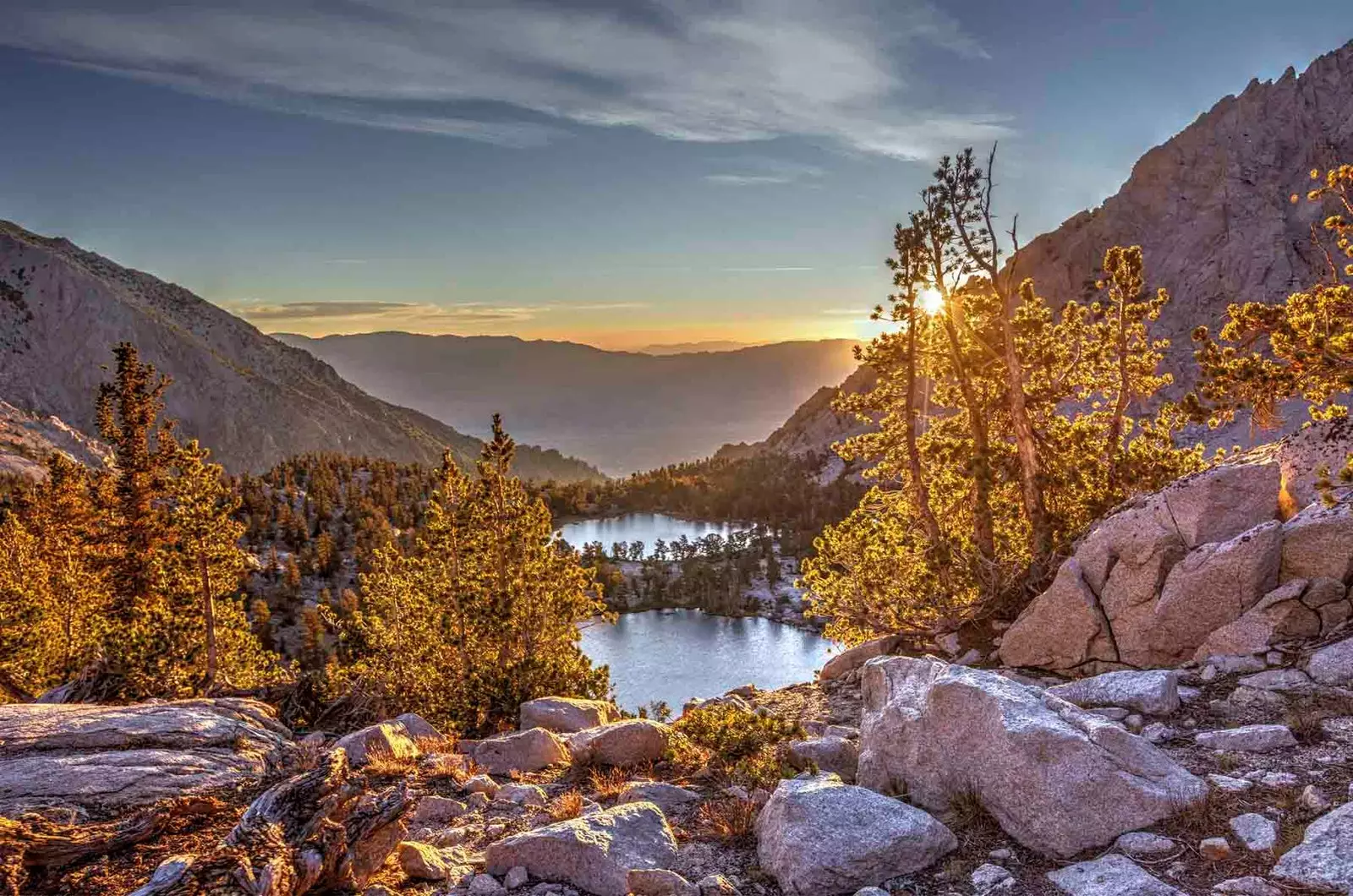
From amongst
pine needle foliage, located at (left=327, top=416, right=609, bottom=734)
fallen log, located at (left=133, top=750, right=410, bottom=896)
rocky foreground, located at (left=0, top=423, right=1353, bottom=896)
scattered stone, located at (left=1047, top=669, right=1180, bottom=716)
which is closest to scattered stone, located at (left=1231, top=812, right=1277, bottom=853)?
rocky foreground, located at (left=0, top=423, right=1353, bottom=896)

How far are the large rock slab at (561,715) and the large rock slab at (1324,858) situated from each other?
45.7 ft

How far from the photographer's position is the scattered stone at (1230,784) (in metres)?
8.03

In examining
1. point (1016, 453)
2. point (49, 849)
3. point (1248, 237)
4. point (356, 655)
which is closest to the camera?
point (49, 849)

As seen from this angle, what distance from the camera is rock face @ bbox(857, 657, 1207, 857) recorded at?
25.2ft

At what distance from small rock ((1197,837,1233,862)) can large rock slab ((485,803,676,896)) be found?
5.41 m

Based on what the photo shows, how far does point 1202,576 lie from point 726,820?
33.9ft

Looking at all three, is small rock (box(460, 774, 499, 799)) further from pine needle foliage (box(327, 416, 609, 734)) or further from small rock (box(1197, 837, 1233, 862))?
small rock (box(1197, 837, 1233, 862))

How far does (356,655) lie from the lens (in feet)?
123

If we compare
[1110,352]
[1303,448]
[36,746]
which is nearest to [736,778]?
[36,746]

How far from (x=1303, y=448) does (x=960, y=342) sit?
9.76 meters

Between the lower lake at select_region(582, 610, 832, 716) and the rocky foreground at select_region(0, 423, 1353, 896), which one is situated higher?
the rocky foreground at select_region(0, 423, 1353, 896)

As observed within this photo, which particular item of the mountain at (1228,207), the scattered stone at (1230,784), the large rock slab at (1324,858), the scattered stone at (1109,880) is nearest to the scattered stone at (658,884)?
the scattered stone at (1109,880)

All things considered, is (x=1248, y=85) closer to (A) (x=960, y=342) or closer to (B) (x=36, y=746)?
(A) (x=960, y=342)

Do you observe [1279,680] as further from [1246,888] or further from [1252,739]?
[1246,888]
